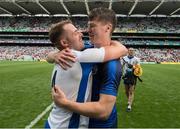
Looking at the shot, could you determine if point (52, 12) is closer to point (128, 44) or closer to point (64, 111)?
point (128, 44)

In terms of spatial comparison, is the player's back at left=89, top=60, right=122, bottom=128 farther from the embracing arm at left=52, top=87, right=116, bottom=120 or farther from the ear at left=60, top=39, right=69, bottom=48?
the ear at left=60, top=39, right=69, bottom=48

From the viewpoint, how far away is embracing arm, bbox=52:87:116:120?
2.85 meters

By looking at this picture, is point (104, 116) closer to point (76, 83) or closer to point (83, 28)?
point (76, 83)

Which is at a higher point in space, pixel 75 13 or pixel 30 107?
pixel 75 13

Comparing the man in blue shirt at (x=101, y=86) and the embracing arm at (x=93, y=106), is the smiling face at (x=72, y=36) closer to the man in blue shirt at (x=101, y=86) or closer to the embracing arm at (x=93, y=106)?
the man in blue shirt at (x=101, y=86)

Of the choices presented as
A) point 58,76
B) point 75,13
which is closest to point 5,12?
point 75,13

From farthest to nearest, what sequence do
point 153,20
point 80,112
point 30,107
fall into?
point 153,20
point 30,107
point 80,112

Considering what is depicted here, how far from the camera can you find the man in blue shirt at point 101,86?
2859 millimetres

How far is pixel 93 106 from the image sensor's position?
9.34ft

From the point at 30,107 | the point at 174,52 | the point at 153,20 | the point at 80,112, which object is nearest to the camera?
the point at 80,112

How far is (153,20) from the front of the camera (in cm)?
7794

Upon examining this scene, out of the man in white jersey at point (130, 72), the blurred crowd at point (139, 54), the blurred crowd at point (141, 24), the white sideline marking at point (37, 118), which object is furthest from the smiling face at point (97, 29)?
the blurred crowd at point (141, 24)

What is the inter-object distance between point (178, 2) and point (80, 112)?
61259 millimetres

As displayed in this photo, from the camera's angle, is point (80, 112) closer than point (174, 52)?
Yes
